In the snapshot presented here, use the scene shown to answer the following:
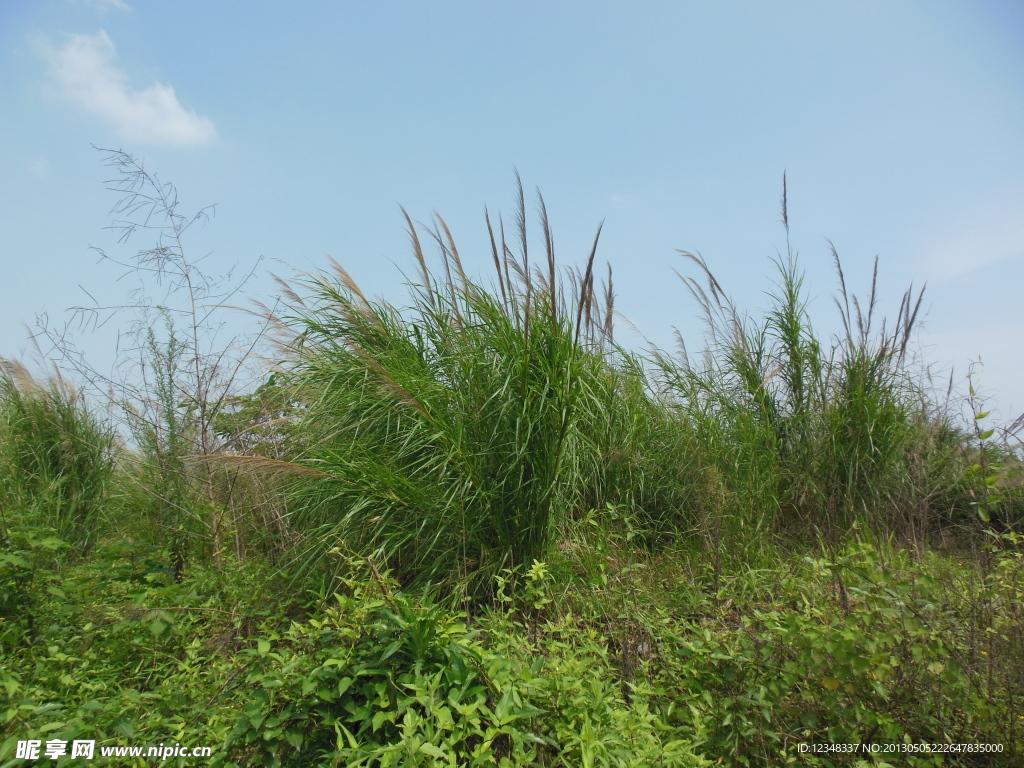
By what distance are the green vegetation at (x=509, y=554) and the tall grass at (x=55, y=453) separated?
24mm

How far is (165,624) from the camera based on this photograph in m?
2.48

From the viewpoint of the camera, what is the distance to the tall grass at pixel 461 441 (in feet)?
9.02

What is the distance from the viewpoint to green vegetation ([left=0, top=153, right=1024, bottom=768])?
6.05 feet

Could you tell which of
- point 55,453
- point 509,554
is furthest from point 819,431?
point 55,453

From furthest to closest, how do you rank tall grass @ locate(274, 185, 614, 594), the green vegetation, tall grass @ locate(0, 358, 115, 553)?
tall grass @ locate(0, 358, 115, 553) → tall grass @ locate(274, 185, 614, 594) → the green vegetation

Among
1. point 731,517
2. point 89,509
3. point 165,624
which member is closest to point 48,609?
point 165,624

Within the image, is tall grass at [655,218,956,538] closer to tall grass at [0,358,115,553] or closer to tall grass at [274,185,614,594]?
tall grass at [274,185,614,594]

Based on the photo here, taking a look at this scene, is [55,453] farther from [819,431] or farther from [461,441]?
[819,431]

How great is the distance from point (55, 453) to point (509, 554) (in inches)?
144

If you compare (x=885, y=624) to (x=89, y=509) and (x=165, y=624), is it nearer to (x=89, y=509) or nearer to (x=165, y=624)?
(x=165, y=624)

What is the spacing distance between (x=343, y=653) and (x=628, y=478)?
90.6 inches

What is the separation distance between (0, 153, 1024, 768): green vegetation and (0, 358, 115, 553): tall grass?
0.02 metres

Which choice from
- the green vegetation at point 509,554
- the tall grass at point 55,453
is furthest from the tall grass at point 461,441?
the tall grass at point 55,453

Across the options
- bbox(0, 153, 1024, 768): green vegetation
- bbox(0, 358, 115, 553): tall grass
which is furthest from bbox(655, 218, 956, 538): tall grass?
bbox(0, 358, 115, 553): tall grass
